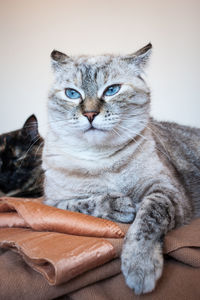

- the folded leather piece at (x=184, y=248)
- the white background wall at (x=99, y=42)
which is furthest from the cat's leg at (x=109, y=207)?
the white background wall at (x=99, y=42)

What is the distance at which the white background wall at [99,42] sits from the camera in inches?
96.9

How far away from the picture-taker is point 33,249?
0.79 meters

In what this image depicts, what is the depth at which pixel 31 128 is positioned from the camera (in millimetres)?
1859

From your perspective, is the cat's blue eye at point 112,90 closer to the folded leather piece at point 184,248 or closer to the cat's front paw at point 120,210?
the cat's front paw at point 120,210

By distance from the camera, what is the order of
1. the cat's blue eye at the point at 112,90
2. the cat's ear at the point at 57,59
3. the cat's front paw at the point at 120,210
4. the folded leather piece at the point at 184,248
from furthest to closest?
the cat's ear at the point at 57,59
the cat's blue eye at the point at 112,90
the cat's front paw at the point at 120,210
the folded leather piece at the point at 184,248

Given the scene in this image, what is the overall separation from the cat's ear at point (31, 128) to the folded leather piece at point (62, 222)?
2.71ft

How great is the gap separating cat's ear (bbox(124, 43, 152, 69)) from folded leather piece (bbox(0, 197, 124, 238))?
0.73m

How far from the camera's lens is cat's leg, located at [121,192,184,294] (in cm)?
75

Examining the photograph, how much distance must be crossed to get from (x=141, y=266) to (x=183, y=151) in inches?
40.6

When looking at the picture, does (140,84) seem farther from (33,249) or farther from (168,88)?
(168,88)

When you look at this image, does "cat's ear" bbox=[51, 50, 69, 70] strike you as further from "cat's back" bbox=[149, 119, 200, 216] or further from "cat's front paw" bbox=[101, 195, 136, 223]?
"cat's front paw" bbox=[101, 195, 136, 223]

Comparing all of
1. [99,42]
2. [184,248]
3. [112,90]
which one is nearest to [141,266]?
[184,248]

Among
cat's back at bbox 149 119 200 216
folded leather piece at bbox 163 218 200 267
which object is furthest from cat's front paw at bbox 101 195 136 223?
cat's back at bbox 149 119 200 216

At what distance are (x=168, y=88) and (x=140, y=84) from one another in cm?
137
